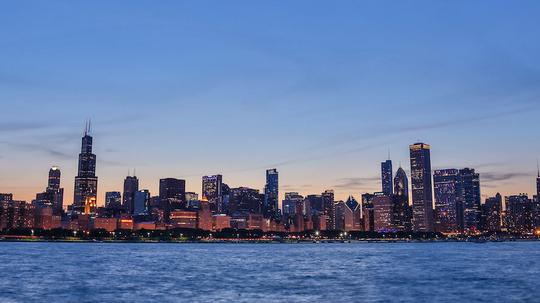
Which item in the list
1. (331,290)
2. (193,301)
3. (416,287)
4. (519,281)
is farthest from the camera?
(519,281)

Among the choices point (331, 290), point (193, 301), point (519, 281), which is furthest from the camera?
point (519, 281)

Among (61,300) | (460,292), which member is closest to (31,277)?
(61,300)

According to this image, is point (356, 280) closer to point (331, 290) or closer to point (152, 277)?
point (331, 290)

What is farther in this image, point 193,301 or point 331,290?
point 331,290

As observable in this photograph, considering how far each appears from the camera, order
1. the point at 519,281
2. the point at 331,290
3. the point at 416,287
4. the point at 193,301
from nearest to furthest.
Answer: the point at 193,301
the point at 331,290
the point at 416,287
the point at 519,281

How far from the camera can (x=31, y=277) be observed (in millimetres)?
80500

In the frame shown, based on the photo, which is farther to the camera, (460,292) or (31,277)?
(31,277)

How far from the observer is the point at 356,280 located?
253 feet

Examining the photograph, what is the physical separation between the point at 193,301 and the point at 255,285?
1590 cm

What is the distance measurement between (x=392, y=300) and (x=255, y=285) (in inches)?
742

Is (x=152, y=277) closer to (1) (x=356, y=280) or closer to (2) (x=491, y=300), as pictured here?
(1) (x=356, y=280)

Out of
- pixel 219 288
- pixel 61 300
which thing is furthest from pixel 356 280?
pixel 61 300

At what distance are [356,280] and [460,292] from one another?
1585cm

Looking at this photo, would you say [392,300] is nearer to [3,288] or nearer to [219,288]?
[219,288]
